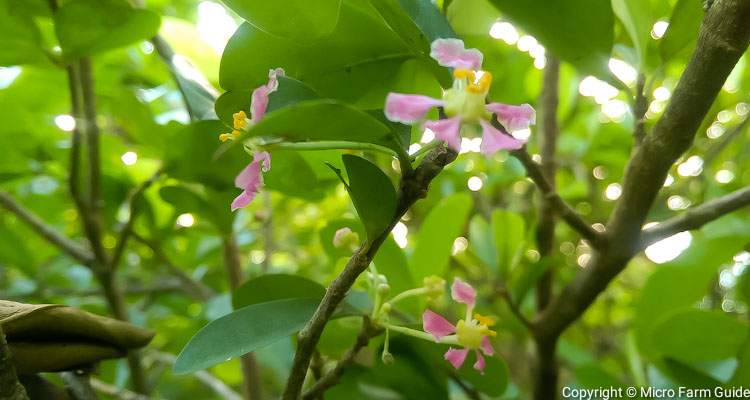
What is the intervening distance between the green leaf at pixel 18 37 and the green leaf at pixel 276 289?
31cm

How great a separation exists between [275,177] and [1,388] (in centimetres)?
23

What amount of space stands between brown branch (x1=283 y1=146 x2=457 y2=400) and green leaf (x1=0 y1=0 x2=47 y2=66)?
409mm

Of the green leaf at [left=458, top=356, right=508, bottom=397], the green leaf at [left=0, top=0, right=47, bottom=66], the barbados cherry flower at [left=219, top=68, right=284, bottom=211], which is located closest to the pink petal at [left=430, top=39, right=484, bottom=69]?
the barbados cherry flower at [left=219, top=68, right=284, bottom=211]

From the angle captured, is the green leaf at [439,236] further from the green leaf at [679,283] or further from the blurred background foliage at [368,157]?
the green leaf at [679,283]

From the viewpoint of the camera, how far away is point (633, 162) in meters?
0.57

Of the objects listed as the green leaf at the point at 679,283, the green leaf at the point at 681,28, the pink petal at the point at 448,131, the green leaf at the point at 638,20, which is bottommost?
the pink petal at the point at 448,131

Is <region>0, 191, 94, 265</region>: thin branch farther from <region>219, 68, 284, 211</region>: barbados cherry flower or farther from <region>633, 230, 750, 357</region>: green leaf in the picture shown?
<region>633, 230, 750, 357</region>: green leaf

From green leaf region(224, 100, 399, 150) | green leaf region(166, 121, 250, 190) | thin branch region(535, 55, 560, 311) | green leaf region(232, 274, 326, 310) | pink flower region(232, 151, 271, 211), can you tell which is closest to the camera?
green leaf region(224, 100, 399, 150)

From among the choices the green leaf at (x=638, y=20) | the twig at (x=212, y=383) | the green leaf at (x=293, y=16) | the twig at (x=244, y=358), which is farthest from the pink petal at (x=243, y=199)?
the twig at (x=212, y=383)

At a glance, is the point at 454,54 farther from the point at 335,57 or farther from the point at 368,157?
the point at 368,157

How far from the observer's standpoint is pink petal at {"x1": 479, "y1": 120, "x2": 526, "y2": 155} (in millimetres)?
392

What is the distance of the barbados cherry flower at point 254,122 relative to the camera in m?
0.39

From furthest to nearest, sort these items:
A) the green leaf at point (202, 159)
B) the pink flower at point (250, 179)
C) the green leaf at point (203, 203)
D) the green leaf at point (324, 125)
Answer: the green leaf at point (203, 203), the green leaf at point (202, 159), the pink flower at point (250, 179), the green leaf at point (324, 125)

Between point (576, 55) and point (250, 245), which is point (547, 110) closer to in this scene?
point (576, 55)
